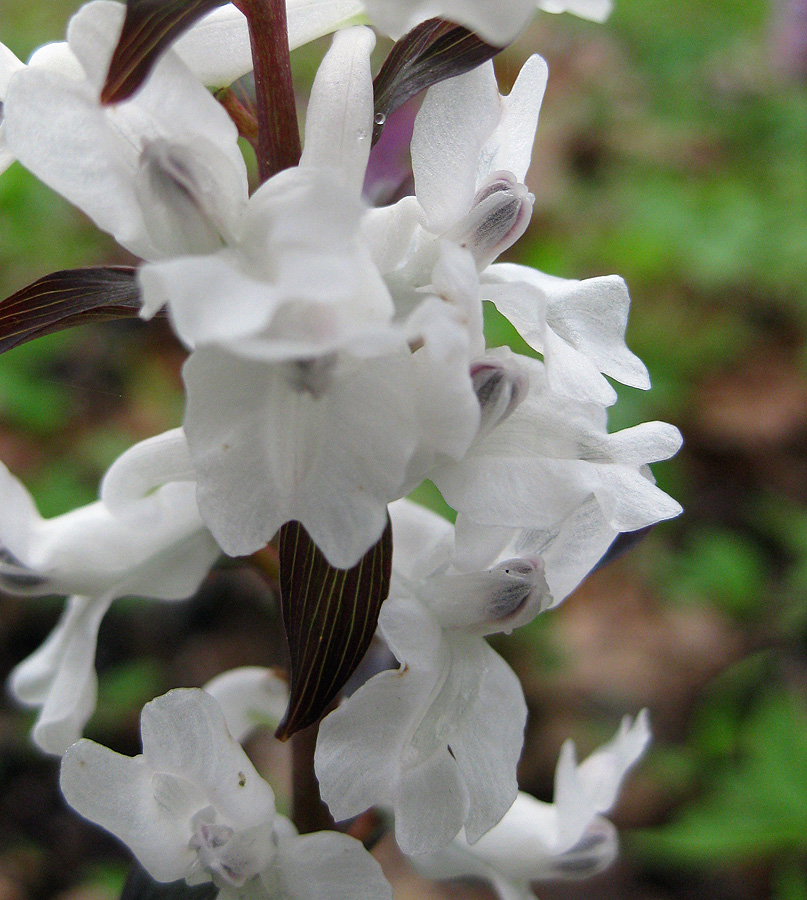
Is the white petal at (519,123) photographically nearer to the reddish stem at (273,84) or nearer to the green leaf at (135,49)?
the reddish stem at (273,84)

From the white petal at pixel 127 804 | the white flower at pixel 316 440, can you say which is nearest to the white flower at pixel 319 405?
the white flower at pixel 316 440

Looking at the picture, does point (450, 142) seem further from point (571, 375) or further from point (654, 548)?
point (654, 548)

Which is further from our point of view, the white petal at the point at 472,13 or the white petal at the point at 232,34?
the white petal at the point at 232,34

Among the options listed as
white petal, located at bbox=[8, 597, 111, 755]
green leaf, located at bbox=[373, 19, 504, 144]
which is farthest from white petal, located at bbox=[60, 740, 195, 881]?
green leaf, located at bbox=[373, 19, 504, 144]

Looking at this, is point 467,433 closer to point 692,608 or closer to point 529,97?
point 529,97

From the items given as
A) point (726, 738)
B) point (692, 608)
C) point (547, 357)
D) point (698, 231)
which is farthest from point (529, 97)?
point (698, 231)

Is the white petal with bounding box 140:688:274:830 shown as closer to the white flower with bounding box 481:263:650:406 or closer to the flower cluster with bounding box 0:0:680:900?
the flower cluster with bounding box 0:0:680:900
